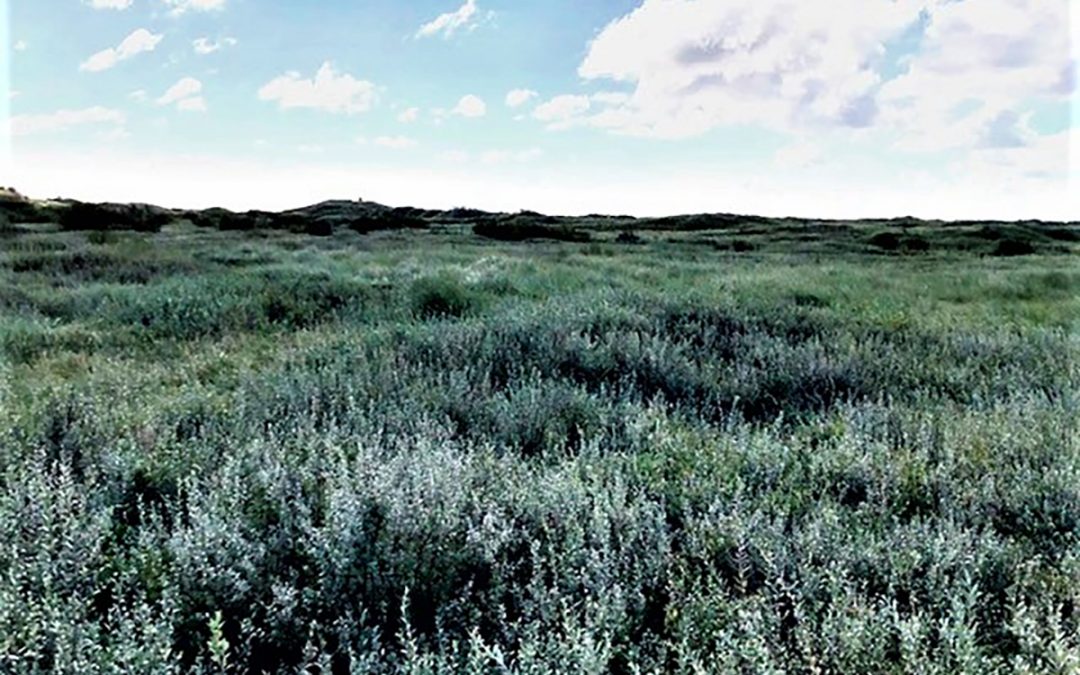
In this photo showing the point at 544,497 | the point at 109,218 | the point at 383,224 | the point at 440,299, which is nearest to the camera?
the point at 544,497

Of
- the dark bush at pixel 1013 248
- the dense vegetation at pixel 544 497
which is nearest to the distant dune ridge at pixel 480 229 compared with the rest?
the dark bush at pixel 1013 248

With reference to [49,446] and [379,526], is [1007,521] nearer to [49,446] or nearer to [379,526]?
[379,526]

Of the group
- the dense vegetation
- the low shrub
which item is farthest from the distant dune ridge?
the dense vegetation

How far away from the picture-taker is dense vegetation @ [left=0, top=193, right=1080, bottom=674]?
246 cm

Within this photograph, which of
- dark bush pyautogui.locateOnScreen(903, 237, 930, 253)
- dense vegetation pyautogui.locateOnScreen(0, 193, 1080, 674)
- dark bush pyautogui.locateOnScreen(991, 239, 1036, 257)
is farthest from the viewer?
dark bush pyautogui.locateOnScreen(903, 237, 930, 253)

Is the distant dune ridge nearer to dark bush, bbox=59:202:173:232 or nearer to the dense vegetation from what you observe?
dark bush, bbox=59:202:173:232

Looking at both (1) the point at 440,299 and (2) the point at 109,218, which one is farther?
(2) the point at 109,218

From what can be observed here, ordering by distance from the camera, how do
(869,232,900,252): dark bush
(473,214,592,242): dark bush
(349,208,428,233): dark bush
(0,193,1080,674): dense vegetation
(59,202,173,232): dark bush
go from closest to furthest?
(0,193,1080,674): dense vegetation < (59,202,173,232): dark bush < (869,232,900,252): dark bush < (473,214,592,242): dark bush < (349,208,428,233): dark bush

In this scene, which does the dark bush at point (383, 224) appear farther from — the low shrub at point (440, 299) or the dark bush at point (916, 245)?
the low shrub at point (440, 299)

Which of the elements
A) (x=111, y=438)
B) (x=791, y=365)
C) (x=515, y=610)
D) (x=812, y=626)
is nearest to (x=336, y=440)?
(x=111, y=438)

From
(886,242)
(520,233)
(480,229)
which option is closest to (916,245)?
(886,242)

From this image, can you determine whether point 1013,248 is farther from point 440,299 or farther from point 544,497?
point 544,497

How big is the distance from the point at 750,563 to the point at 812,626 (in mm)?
479

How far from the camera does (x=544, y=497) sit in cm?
340
